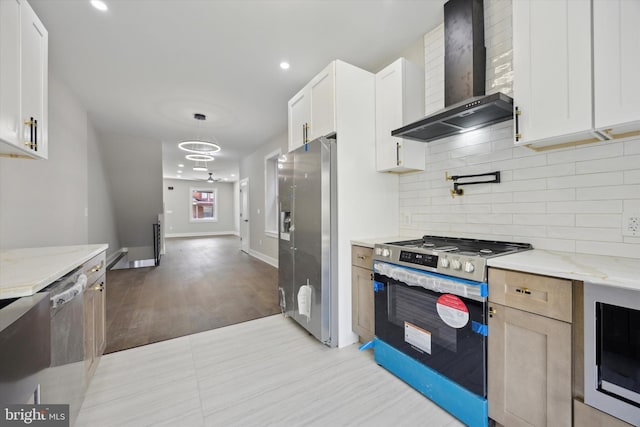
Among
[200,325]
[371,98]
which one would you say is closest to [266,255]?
[200,325]

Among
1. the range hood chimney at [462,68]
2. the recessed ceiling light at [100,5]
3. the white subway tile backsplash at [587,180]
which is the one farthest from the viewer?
the recessed ceiling light at [100,5]

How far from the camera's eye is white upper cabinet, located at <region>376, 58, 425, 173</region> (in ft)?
7.69

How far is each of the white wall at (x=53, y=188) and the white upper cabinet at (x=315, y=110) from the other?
8.36 feet

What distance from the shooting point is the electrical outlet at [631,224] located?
1382 millimetres

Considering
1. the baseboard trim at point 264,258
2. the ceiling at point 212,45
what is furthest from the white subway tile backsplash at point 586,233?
the baseboard trim at point 264,258

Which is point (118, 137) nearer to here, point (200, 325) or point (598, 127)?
point (200, 325)

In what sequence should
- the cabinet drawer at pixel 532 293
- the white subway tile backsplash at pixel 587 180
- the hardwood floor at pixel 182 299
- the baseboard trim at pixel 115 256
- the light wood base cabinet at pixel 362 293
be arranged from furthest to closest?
the baseboard trim at pixel 115 256, the hardwood floor at pixel 182 299, the light wood base cabinet at pixel 362 293, the white subway tile backsplash at pixel 587 180, the cabinet drawer at pixel 532 293

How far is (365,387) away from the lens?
183 cm

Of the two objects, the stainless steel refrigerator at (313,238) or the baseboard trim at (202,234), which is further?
the baseboard trim at (202,234)

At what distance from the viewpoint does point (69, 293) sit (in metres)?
1.35

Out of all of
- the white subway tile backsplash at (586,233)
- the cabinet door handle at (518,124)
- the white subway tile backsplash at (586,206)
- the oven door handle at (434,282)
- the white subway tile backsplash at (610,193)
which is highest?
the cabinet door handle at (518,124)

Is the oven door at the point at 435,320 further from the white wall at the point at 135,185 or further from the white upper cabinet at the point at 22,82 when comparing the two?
the white wall at the point at 135,185

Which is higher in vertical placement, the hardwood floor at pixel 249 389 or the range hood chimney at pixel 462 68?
the range hood chimney at pixel 462 68

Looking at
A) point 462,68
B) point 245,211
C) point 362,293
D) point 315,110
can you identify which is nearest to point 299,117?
point 315,110
